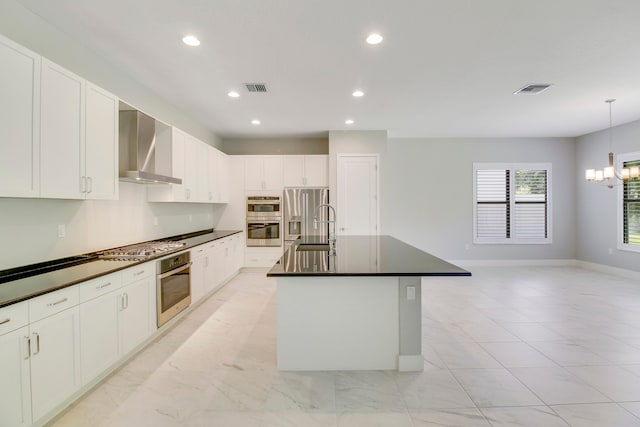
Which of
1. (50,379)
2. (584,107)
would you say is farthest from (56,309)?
(584,107)

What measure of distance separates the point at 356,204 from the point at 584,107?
3870 mm

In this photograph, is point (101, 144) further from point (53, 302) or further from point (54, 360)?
point (54, 360)

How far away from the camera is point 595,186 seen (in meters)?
6.37

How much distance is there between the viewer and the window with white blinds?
6824 millimetres

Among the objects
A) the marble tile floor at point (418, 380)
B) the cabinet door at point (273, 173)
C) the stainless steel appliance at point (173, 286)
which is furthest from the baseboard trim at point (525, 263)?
the stainless steel appliance at point (173, 286)

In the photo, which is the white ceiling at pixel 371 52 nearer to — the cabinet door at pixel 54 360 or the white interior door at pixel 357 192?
the white interior door at pixel 357 192

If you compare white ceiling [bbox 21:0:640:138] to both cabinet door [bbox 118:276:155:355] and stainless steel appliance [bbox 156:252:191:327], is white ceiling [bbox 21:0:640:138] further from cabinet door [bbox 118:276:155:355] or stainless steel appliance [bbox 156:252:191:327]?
cabinet door [bbox 118:276:155:355]

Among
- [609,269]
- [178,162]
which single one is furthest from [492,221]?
[178,162]

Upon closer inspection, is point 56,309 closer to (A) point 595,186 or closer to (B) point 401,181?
(B) point 401,181

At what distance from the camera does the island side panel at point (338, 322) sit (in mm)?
2471

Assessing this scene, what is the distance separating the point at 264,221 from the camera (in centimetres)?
607

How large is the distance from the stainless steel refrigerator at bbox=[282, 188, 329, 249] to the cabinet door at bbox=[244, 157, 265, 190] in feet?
1.95

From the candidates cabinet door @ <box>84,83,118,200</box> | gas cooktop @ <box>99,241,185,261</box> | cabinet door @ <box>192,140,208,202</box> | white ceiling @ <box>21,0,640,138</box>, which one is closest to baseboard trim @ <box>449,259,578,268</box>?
white ceiling @ <box>21,0,640,138</box>

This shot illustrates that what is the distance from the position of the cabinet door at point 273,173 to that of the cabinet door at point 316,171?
525mm
